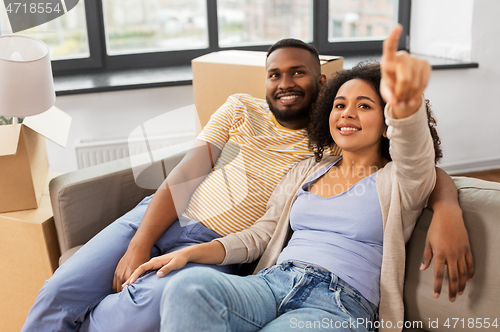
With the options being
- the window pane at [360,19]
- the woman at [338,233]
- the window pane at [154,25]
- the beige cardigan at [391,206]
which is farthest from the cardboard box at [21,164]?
the window pane at [360,19]

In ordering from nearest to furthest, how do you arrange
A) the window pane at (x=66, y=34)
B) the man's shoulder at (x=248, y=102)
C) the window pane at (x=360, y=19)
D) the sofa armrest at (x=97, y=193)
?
1. the sofa armrest at (x=97, y=193)
2. the man's shoulder at (x=248, y=102)
3. the window pane at (x=66, y=34)
4. the window pane at (x=360, y=19)

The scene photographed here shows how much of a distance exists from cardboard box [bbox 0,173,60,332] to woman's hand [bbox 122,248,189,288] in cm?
44

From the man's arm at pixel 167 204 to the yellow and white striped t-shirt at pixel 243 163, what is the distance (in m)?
0.03

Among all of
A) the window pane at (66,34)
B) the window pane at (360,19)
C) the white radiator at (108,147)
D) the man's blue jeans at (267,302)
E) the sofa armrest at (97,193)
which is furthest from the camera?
the window pane at (360,19)

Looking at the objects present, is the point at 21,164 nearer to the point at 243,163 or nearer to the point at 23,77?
the point at 23,77

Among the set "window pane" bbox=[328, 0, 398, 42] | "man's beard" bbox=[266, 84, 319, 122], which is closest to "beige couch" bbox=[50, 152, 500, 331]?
"man's beard" bbox=[266, 84, 319, 122]

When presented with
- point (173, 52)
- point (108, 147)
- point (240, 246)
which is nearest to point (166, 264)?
point (240, 246)

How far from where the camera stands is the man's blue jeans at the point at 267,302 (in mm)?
741

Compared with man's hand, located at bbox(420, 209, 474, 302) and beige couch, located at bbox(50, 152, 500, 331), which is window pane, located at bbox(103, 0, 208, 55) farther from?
man's hand, located at bbox(420, 209, 474, 302)

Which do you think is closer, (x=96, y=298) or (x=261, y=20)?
(x=96, y=298)

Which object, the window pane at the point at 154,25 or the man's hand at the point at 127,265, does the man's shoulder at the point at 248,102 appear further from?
the window pane at the point at 154,25

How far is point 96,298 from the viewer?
1.05 metres

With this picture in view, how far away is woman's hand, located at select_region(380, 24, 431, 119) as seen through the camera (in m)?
0.63

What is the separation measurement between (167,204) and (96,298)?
0.31 m
